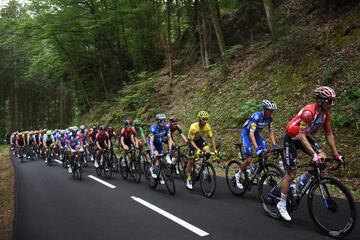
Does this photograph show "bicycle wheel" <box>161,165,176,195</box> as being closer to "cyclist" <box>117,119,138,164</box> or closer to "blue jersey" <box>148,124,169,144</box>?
"blue jersey" <box>148,124,169,144</box>

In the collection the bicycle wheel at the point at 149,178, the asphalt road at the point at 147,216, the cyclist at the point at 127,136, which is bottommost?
the asphalt road at the point at 147,216

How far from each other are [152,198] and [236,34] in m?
18.4

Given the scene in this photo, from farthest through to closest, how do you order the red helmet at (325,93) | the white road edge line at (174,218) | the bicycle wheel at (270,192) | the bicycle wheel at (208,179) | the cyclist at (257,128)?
the bicycle wheel at (208,179) < the cyclist at (257,128) < the bicycle wheel at (270,192) < the white road edge line at (174,218) < the red helmet at (325,93)

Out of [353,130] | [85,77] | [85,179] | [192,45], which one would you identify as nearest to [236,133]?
[353,130]

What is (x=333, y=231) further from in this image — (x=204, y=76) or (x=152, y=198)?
(x=204, y=76)

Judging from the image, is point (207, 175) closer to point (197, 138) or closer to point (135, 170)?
point (197, 138)

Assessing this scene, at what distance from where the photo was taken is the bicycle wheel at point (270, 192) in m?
7.19

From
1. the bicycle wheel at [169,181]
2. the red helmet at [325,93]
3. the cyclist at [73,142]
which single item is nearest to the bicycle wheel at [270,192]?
the red helmet at [325,93]

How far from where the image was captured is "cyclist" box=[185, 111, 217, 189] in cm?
1011

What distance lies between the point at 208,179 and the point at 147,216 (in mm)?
2319

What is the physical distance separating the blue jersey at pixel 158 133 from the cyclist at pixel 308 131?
5558 millimetres

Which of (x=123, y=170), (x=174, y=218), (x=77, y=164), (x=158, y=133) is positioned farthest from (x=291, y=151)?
(x=77, y=164)

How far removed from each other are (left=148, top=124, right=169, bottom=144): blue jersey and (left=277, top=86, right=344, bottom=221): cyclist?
556 centimetres

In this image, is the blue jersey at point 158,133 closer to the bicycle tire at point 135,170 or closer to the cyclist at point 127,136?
the bicycle tire at point 135,170
